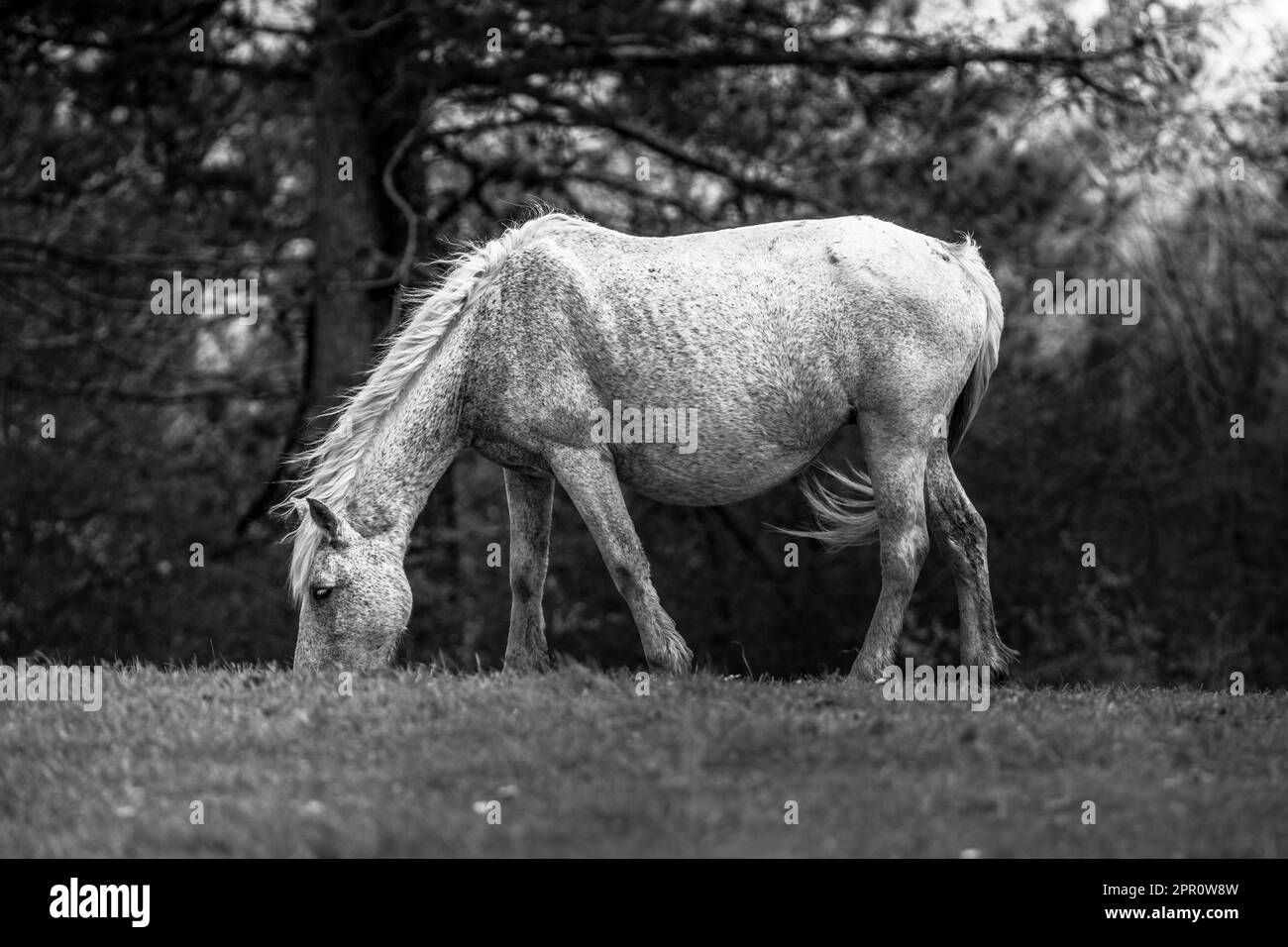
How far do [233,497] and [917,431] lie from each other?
1179 centimetres

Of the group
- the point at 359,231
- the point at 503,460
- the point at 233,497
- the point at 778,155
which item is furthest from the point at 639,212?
the point at 503,460

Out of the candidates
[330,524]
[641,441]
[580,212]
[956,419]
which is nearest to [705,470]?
[641,441]

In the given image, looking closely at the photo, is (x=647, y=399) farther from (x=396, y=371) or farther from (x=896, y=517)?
(x=896, y=517)

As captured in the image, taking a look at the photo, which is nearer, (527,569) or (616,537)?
(616,537)

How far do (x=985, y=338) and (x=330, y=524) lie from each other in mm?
4119

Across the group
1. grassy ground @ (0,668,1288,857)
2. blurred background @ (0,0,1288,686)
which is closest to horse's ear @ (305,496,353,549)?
grassy ground @ (0,668,1288,857)

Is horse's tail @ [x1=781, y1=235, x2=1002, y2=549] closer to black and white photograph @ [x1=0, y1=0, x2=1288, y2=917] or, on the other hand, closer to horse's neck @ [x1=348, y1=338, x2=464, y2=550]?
black and white photograph @ [x1=0, y1=0, x2=1288, y2=917]

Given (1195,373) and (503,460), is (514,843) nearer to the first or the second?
(503,460)

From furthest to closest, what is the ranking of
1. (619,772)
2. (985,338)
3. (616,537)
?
(985,338)
(616,537)
(619,772)

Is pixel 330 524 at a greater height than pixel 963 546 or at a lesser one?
greater

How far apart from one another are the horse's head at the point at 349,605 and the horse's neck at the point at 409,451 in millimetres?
183

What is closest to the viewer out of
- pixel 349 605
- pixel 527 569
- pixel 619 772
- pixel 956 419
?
pixel 619 772

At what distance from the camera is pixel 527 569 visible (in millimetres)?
8938

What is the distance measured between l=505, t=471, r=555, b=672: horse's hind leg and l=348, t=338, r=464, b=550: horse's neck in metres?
0.66
